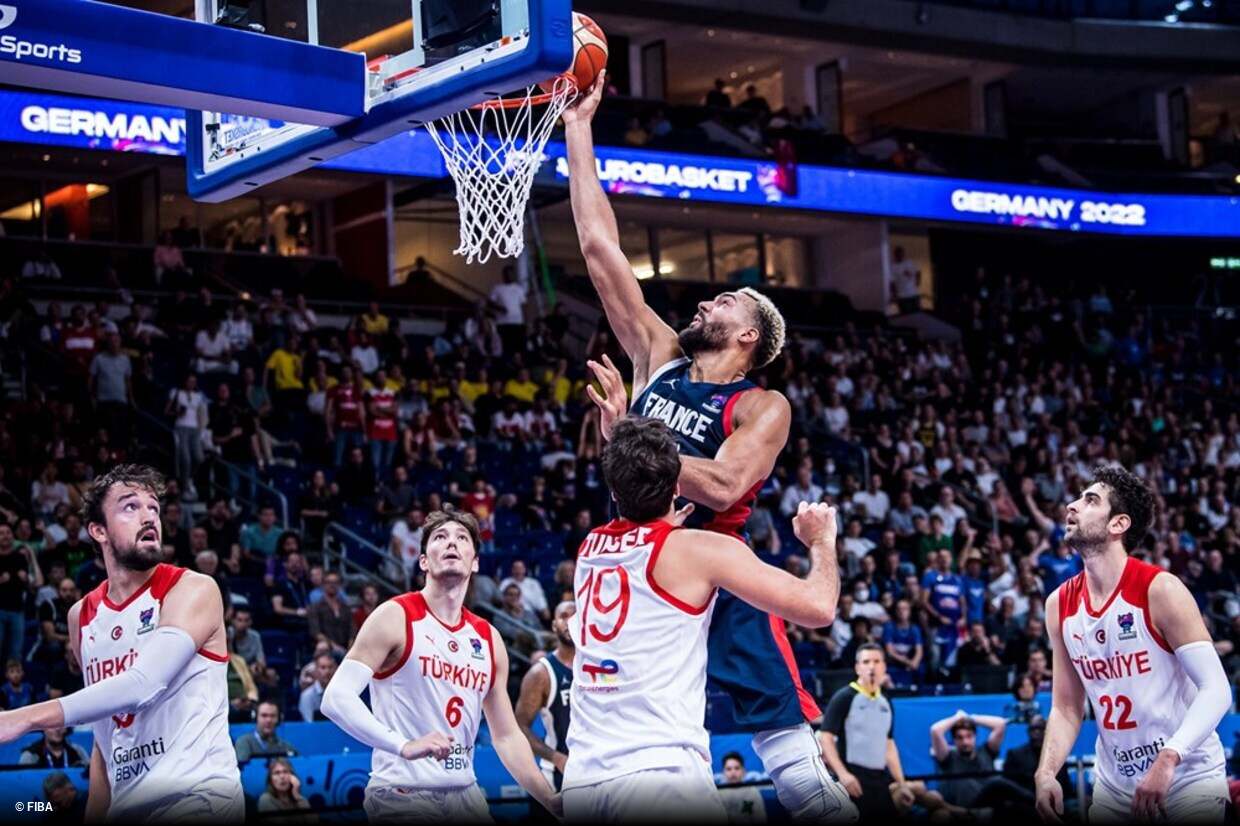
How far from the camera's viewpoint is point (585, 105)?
6.80 metres

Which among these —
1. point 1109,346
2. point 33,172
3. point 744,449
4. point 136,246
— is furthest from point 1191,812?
point 1109,346

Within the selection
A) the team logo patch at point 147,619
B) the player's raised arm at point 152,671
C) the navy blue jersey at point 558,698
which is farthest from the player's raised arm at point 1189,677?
the navy blue jersey at point 558,698

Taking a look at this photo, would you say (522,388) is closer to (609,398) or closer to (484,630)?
(484,630)

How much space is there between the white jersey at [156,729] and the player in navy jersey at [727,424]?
178cm

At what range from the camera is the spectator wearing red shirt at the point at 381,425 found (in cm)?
1795

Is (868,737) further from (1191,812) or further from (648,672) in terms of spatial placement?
(648,672)

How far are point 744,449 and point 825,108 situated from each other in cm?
2796

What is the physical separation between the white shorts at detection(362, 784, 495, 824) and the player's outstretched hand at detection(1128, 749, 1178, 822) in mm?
2641

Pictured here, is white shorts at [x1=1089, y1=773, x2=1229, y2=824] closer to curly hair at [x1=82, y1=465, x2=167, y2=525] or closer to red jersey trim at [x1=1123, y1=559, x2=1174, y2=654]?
red jersey trim at [x1=1123, y1=559, x2=1174, y2=654]

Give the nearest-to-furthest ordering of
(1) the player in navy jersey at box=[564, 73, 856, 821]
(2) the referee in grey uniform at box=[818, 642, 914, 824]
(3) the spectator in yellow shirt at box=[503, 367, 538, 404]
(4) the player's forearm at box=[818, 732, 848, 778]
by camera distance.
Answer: (1) the player in navy jersey at box=[564, 73, 856, 821], (4) the player's forearm at box=[818, 732, 848, 778], (2) the referee in grey uniform at box=[818, 642, 914, 824], (3) the spectator in yellow shirt at box=[503, 367, 538, 404]

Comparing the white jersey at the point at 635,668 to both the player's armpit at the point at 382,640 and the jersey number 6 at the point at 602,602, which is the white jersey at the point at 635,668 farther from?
the player's armpit at the point at 382,640

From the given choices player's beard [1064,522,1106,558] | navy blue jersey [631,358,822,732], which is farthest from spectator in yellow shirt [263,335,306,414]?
navy blue jersey [631,358,822,732]

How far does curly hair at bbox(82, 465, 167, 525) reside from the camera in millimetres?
5941

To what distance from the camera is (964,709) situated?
47.6 feet
